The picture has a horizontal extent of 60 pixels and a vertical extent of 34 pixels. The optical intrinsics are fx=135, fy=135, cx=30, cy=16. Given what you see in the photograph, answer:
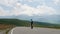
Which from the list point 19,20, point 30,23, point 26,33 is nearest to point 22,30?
point 26,33

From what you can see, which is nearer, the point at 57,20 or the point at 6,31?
the point at 6,31

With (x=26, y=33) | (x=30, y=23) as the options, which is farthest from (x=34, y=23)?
(x=26, y=33)

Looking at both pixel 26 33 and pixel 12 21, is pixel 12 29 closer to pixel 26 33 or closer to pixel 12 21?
pixel 26 33

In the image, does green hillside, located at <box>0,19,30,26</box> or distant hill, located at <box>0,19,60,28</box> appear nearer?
distant hill, located at <box>0,19,60,28</box>

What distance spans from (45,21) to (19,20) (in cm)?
154

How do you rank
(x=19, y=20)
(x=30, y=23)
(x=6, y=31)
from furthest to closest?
(x=19, y=20), (x=30, y=23), (x=6, y=31)

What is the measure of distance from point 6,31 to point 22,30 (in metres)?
0.80

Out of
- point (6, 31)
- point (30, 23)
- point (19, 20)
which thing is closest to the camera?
point (6, 31)

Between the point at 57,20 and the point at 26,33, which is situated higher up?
the point at 57,20

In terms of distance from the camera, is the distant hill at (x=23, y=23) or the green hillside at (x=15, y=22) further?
the green hillside at (x=15, y=22)

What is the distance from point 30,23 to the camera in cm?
722

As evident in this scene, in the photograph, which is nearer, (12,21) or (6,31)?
(6,31)

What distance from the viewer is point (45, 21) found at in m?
7.32

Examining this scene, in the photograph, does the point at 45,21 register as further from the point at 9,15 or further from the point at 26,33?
the point at 9,15
